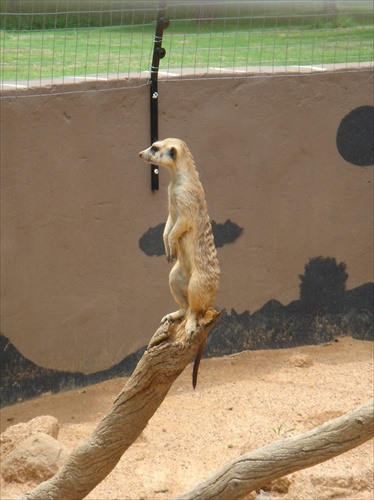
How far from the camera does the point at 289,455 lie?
3.06 m

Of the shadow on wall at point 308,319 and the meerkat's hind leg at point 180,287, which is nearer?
the meerkat's hind leg at point 180,287

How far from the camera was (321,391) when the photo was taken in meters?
5.70

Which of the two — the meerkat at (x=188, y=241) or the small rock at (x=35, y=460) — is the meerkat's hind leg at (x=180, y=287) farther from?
the small rock at (x=35, y=460)

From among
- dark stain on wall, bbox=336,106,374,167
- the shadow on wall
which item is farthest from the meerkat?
dark stain on wall, bbox=336,106,374,167

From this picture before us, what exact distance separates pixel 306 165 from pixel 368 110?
0.64m

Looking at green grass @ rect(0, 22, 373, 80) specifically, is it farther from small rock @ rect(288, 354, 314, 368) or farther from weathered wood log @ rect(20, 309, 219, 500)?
weathered wood log @ rect(20, 309, 219, 500)

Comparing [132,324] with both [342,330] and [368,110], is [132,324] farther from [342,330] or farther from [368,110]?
[368,110]

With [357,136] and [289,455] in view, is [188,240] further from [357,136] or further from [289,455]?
[357,136]

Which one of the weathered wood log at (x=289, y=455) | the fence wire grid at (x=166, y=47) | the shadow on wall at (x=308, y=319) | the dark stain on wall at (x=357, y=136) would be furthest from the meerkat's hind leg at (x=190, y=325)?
the dark stain on wall at (x=357, y=136)

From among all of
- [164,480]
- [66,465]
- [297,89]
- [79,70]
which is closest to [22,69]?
[79,70]

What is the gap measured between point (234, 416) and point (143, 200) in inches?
62.0

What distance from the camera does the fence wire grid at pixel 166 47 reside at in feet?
19.0

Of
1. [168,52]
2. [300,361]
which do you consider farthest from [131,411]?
[168,52]

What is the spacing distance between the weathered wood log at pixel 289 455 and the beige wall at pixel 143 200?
8.47 feet
